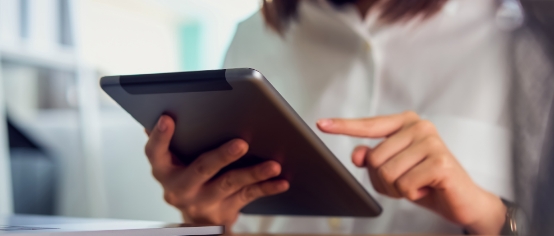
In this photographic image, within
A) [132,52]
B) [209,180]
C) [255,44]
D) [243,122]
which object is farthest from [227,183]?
[132,52]

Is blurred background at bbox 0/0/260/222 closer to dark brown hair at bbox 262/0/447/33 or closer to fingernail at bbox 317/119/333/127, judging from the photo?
dark brown hair at bbox 262/0/447/33

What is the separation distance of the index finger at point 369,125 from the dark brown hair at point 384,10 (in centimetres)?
28

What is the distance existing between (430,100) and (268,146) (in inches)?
18.3

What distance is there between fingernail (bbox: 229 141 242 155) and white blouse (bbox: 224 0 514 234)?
14.8 inches

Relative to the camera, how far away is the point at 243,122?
1.14ft

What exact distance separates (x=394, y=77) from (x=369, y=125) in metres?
0.31

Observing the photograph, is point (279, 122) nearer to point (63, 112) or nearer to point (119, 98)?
point (119, 98)

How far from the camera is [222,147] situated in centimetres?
38

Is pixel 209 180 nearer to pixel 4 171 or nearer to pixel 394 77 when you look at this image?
pixel 394 77

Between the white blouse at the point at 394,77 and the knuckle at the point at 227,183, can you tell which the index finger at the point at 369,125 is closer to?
the knuckle at the point at 227,183

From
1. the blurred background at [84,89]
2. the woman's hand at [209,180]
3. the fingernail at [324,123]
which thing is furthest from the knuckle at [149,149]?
the blurred background at [84,89]

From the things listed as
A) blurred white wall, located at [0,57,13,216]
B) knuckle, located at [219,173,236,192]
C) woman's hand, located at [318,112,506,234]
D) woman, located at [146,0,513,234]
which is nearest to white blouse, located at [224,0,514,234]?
woman, located at [146,0,513,234]

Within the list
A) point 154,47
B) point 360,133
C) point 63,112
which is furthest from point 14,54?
point 360,133

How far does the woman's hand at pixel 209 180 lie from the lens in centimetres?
39
